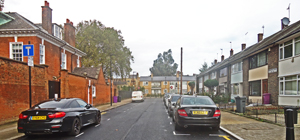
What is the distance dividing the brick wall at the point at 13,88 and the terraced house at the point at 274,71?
1684 cm

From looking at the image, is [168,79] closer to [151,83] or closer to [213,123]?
[151,83]

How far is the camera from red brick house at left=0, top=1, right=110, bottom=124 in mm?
10547

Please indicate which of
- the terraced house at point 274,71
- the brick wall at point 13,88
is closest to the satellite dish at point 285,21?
the terraced house at point 274,71

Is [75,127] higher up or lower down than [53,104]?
lower down

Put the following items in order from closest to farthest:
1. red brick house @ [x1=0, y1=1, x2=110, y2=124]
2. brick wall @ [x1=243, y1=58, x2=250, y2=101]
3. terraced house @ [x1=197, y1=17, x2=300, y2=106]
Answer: red brick house @ [x1=0, y1=1, x2=110, y2=124]
terraced house @ [x1=197, y1=17, x2=300, y2=106]
brick wall @ [x1=243, y1=58, x2=250, y2=101]

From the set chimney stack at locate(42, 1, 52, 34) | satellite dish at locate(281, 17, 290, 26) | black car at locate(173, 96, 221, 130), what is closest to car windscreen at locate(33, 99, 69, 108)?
black car at locate(173, 96, 221, 130)

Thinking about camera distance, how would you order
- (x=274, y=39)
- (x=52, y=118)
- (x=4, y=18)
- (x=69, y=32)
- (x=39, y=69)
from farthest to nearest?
(x=69, y=32) < (x=274, y=39) < (x=4, y=18) < (x=39, y=69) < (x=52, y=118)

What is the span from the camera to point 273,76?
61.0ft

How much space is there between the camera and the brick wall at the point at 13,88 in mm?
9977

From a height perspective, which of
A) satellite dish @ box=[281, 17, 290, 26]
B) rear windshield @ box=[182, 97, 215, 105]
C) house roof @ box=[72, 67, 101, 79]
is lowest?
rear windshield @ box=[182, 97, 215, 105]

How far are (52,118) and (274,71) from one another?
17.7 metres

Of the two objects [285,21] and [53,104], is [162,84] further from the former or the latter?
[53,104]

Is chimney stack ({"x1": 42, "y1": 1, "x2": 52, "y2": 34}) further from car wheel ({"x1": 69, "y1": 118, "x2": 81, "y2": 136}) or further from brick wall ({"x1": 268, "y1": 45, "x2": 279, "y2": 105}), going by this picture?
brick wall ({"x1": 268, "y1": 45, "x2": 279, "y2": 105})

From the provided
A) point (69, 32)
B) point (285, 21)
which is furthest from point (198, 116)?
point (69, 32)
